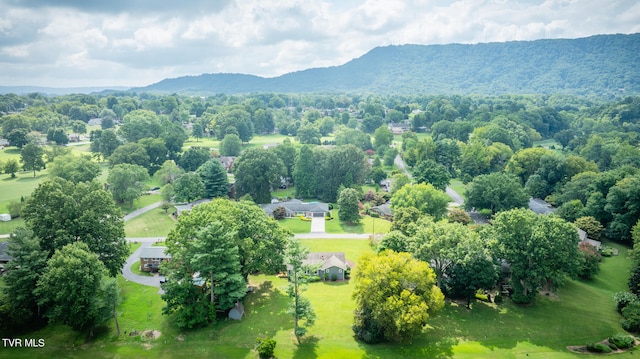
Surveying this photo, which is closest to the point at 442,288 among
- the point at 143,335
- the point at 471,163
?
→ the point at 143,335

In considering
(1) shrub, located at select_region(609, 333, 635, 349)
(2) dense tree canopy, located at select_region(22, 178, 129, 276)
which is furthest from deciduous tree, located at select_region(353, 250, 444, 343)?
(2) dense tree canopy, located at select_region(22, 178, 129, 276)

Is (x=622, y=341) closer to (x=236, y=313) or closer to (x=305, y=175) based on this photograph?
(x=236, y=313)

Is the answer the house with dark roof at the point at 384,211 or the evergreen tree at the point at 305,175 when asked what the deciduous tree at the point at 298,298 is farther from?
the evergreen tree at the point at 305,175

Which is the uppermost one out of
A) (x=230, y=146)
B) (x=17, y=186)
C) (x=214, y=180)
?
(x=230, y=146)

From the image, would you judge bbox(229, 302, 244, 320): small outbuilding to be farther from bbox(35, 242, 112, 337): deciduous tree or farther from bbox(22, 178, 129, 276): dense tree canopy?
bbox(22, 178, 129, 276): dense tree canopy

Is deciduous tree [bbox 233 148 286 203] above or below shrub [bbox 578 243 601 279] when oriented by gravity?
above

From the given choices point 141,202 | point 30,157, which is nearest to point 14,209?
point 141,202

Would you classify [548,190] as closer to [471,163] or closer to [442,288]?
[471,163]
